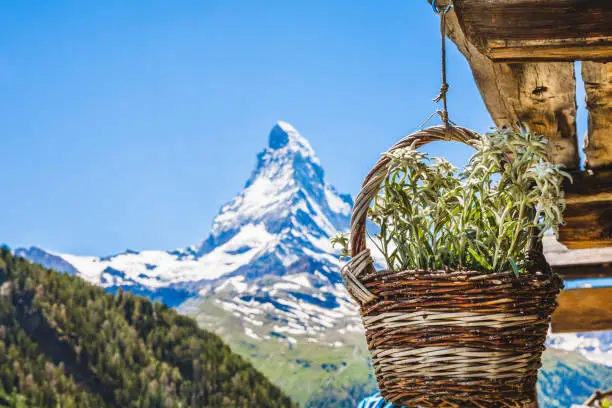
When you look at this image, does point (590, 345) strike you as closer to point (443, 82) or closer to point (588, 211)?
point (588, 211)

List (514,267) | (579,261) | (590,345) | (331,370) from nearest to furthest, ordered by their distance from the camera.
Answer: (514,267) < (579,261) < (331,370) < (590,345)

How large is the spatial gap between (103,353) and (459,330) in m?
16.8

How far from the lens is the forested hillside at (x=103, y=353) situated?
14477 millimetres

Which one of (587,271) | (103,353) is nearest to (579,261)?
(587,271)

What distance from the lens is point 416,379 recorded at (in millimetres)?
965

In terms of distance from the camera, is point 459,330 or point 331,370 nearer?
point 459,330

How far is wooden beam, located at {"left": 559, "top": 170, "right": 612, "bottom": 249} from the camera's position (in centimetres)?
220

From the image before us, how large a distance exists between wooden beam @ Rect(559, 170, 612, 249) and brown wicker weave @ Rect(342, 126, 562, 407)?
1330 mm

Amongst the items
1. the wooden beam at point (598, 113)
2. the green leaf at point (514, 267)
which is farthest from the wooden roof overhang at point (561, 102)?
the green leaf at point (514, 267)

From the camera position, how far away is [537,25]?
1.02 metres

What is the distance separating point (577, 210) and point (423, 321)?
1.60m

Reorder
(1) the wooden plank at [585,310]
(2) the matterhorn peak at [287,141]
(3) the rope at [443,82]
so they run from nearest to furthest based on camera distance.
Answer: (3) the rope at [443,82]
(1) the wooden plank at [585,310]
(2) the matterhorn peak at [287,141]

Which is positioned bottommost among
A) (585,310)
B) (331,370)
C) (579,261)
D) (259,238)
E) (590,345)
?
(590,345)

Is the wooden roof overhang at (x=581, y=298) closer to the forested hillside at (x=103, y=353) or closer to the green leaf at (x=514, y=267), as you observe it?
the green leaf at (x=514, y=267)
